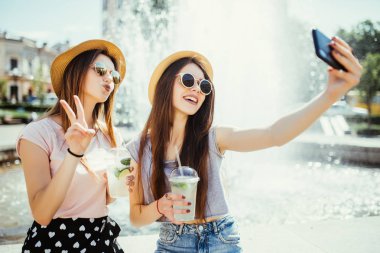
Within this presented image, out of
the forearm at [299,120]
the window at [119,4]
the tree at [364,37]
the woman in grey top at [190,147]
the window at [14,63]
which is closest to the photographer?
the forearm at [299,120]

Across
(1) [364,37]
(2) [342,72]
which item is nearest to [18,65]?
(1) [364,37]

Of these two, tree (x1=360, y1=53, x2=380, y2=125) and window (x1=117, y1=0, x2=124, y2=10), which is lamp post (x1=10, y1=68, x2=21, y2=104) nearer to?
window (x1=117, y1=0, x2=124, y2=10)

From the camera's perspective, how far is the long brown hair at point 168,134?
214 centimetres

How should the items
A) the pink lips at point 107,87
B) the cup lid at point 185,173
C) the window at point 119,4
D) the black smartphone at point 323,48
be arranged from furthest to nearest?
the window at point 119,4 → the pink lips at point 107,87 → the cup lid at point 185,173 → the black smartphone at point 323,48

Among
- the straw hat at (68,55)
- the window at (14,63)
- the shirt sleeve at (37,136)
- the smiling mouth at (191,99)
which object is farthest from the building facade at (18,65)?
the smiling mouth at (191,99)

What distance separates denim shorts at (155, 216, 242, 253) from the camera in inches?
81.5

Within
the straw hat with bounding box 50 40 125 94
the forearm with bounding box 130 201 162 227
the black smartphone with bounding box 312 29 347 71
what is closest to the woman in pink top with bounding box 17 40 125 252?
the straw hat with bounding box 50 40 125 94

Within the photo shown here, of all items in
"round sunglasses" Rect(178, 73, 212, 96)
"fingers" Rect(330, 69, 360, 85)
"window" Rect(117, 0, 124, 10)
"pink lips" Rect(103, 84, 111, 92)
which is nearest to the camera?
"fingers" Rect(330, 69, 360, 85)

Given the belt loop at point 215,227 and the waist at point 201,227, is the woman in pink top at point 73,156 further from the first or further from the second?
the belt loop at point 215,227

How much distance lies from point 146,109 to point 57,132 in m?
15.3

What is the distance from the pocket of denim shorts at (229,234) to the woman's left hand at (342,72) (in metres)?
0.92

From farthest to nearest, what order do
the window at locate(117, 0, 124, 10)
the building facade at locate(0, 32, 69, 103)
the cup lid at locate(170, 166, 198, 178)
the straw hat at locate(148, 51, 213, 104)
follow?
the building facade at locate(0, 32, 69, 103) < the window at locate(117, 0, 124, 10) < the straw hat at locate(148, 51, 213, 104) < the cup lid at locate(170, 166, 198, 178)

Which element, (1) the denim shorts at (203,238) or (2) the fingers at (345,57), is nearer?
(2) the fingers at (345,57)

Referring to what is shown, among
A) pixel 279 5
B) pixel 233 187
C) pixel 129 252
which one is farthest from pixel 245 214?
pixel 279 5
